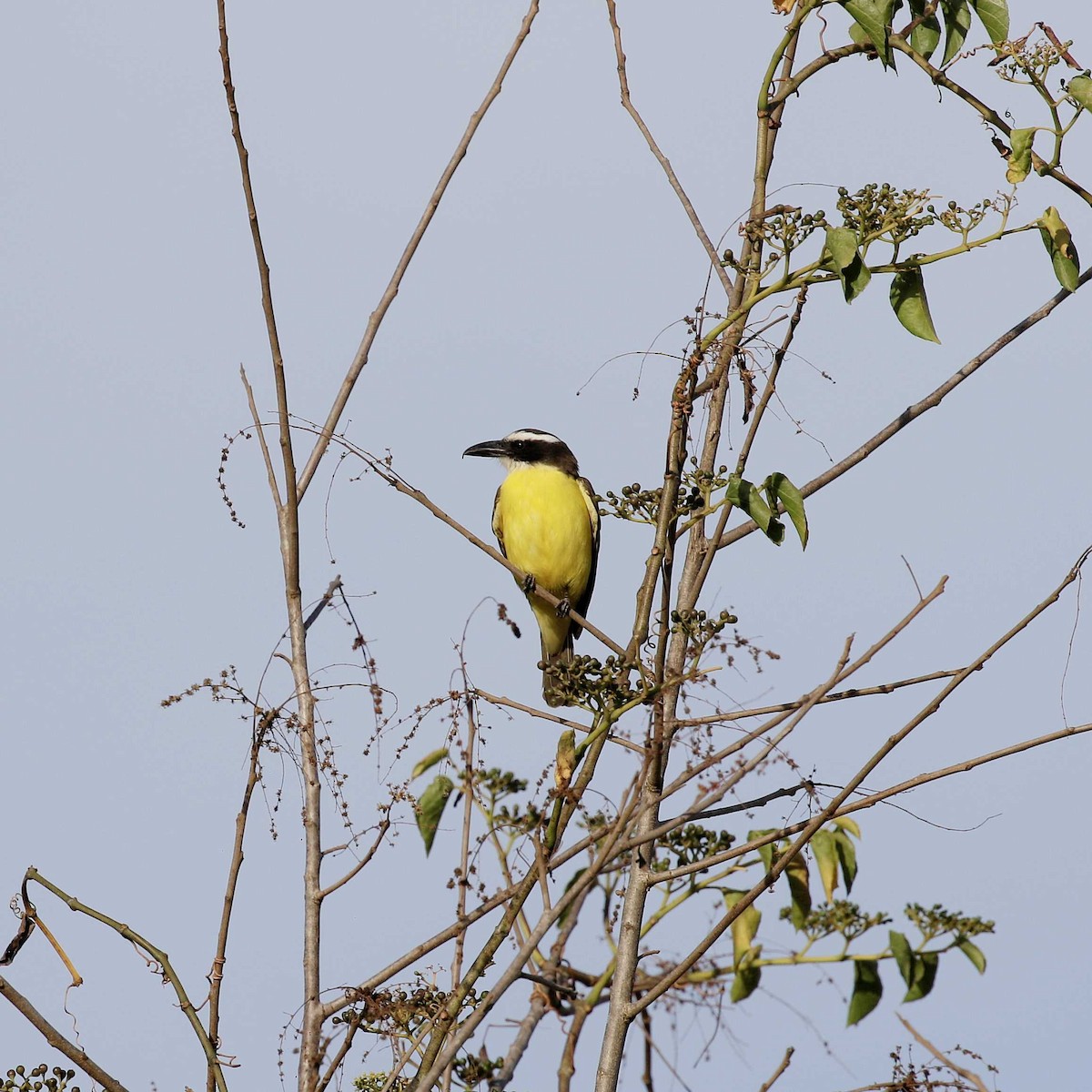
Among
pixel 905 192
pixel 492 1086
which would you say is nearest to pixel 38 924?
pixel 492 1086

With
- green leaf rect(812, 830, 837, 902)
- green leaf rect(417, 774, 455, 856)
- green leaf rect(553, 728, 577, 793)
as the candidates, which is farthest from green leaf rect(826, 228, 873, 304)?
green leaf rect(812, 830, 837, 902)

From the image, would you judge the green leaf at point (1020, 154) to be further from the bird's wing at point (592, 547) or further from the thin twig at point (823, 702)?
the bird's wing at point (592, 547)

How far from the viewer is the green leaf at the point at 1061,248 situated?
3199mm

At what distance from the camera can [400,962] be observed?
2.73 metres

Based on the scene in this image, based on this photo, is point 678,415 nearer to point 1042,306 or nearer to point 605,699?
point 605,699

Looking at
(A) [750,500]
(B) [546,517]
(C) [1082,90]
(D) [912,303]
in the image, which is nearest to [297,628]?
(A) [750,500]

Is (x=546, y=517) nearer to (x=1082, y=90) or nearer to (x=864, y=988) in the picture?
(x=864, y=988)

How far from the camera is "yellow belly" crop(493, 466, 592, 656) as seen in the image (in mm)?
7715

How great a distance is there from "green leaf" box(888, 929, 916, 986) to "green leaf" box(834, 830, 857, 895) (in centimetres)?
23

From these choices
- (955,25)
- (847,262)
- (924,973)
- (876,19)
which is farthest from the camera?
(924,973)

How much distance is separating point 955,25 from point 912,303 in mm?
723

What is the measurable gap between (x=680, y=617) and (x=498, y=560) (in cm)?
62

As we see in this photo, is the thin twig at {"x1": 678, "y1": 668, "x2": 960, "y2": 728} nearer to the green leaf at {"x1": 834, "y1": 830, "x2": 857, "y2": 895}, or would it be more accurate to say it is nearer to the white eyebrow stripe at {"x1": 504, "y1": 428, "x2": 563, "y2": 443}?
the green leaf at {"x1": 834, "y1": 830, "x2": 857, "y2": 895}

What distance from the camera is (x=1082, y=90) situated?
303 cm
